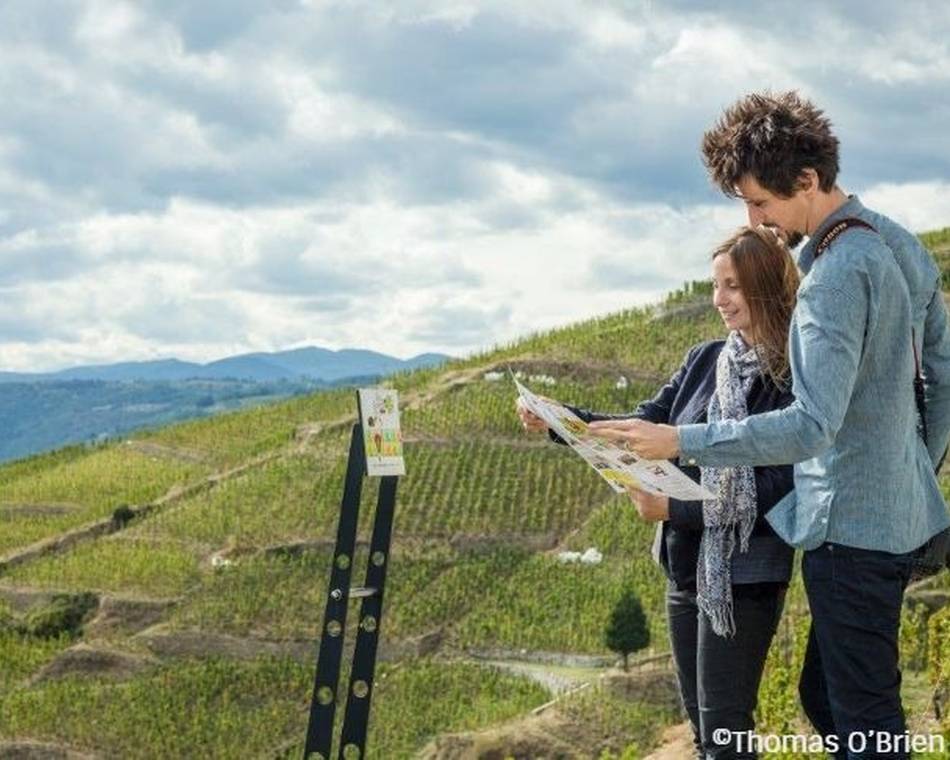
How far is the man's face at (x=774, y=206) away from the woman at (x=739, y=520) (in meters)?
0.37

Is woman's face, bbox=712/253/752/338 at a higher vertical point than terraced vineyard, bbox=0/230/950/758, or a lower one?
higher

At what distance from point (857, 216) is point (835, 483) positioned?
2.18 feet

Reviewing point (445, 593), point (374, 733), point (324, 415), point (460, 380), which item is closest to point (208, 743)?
point (374, 733)

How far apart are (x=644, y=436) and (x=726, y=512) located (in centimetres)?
71

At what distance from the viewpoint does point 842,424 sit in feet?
11.7

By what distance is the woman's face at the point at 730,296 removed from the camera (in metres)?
4.11

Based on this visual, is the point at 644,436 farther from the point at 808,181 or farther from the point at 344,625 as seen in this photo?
the point at 344,625

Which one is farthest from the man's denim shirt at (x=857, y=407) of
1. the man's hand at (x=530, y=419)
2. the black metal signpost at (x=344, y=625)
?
the black metal signpost at (x=344, y=625)

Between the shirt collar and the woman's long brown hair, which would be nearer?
the shirt collar

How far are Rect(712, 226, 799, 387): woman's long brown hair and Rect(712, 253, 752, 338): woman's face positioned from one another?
14 millimetres

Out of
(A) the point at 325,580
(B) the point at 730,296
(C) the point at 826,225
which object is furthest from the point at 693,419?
(A) the point at 325,580

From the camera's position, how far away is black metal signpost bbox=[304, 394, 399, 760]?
5379mm

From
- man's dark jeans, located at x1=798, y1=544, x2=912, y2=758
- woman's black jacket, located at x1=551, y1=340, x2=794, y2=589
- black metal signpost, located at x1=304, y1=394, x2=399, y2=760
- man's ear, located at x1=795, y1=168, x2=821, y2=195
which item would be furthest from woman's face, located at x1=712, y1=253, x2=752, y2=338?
black metal signpost, located at x1=304, y1=394, x2=399, y2=760

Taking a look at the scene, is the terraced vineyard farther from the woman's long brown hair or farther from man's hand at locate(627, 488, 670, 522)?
the woman's long brown hair
